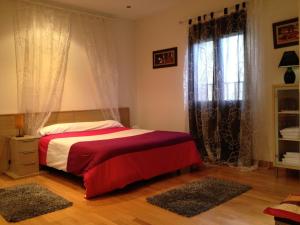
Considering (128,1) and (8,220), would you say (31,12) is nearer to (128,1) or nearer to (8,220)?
(128,1)

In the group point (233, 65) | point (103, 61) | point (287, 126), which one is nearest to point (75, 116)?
point (103, 61)

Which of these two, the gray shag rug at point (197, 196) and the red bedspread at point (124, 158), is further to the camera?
the red bedspread at point (124, 158)

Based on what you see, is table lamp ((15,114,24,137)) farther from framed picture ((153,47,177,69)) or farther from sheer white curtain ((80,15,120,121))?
framed picture ((153,47,177,69))

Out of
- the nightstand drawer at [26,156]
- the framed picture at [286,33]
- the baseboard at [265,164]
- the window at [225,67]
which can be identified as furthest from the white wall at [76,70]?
the framed picture at [286,33]

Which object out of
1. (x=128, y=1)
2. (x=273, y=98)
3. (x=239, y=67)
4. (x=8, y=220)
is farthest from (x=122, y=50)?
(x=8, y=220)

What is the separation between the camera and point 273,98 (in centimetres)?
352

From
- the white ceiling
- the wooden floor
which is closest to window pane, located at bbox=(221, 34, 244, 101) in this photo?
the wooden floor

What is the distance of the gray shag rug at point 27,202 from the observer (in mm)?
2565

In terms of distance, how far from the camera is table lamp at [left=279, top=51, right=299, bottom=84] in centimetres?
337

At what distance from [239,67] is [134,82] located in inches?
93.1

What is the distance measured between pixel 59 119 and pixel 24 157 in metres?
0.93

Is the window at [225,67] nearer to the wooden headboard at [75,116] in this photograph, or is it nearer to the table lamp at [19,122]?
the wooden headboard at [75,116]

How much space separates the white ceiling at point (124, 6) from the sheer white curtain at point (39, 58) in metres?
0.36

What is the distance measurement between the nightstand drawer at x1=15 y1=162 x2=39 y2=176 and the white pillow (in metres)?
0.47
